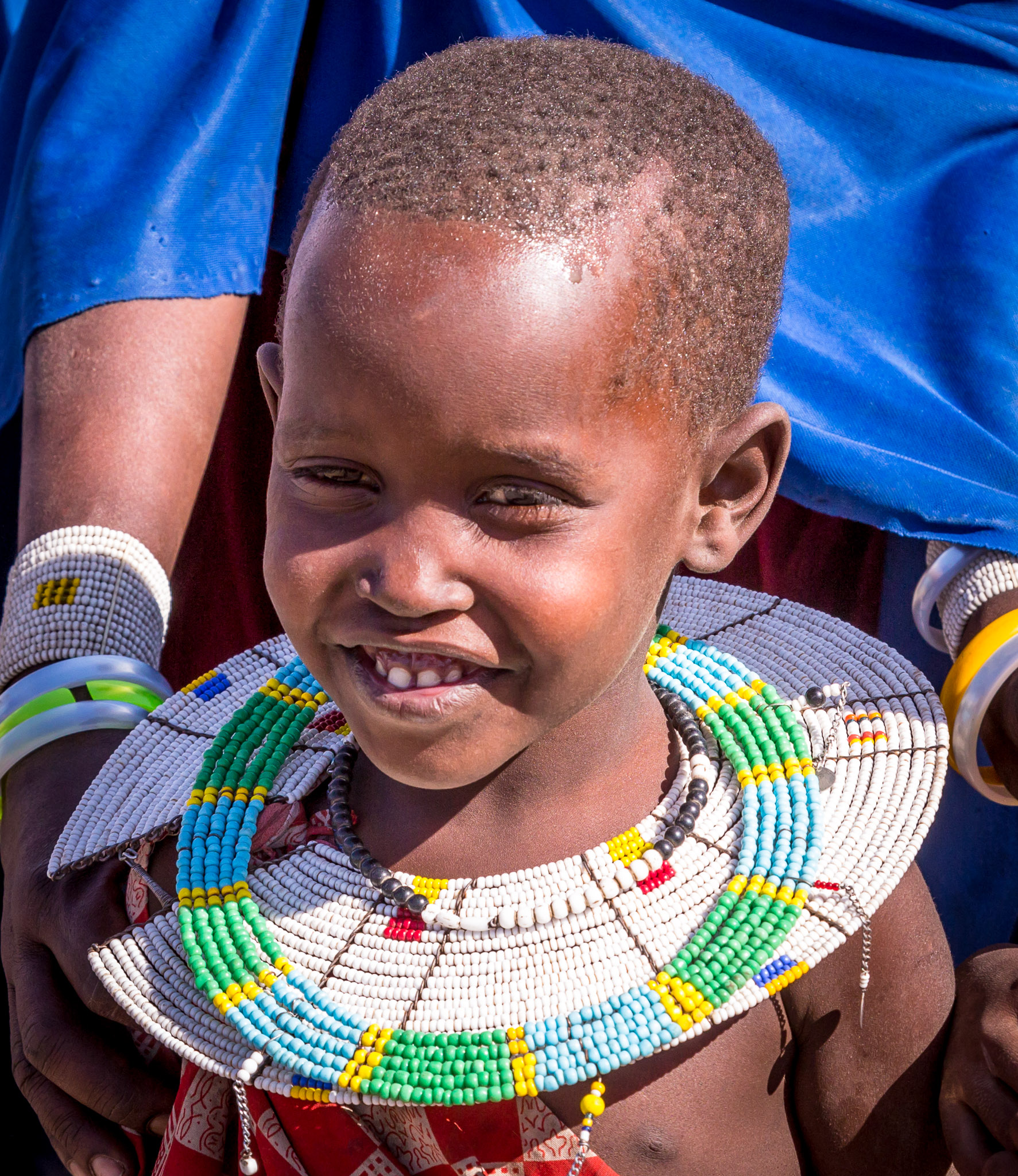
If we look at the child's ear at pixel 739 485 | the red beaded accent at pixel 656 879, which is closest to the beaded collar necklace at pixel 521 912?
the red beaded accent at pixel 656 879

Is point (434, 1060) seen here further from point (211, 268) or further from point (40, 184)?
point (40, 184)

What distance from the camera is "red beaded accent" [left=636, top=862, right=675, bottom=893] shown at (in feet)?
4.00

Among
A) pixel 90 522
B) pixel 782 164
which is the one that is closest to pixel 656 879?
pixel 90 522

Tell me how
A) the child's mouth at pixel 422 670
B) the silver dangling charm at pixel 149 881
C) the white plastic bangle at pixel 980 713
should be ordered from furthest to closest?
the white plastic bangle at pixel 980 713
the silver dangling charm at pixel 149 881
the child's mouth at pixel 422 670

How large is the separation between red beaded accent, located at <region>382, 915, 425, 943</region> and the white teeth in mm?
276

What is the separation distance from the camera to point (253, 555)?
89.4 inches

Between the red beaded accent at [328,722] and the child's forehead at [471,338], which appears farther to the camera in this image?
the red beaded accent at [328,722]

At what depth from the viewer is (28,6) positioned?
2.08 metres

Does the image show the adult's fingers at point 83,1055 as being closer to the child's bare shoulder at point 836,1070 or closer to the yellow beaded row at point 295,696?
the yellow beaded row at point 295,696

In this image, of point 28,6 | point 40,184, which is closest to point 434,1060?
point 40,184

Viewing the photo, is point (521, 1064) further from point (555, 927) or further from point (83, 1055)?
point (83, 1055)

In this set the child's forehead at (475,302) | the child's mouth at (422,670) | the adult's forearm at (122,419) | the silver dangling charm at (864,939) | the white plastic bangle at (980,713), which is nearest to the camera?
the child's forehead at (475,302)

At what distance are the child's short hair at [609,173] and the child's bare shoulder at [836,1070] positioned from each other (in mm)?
611

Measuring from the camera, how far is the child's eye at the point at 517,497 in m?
1.03
